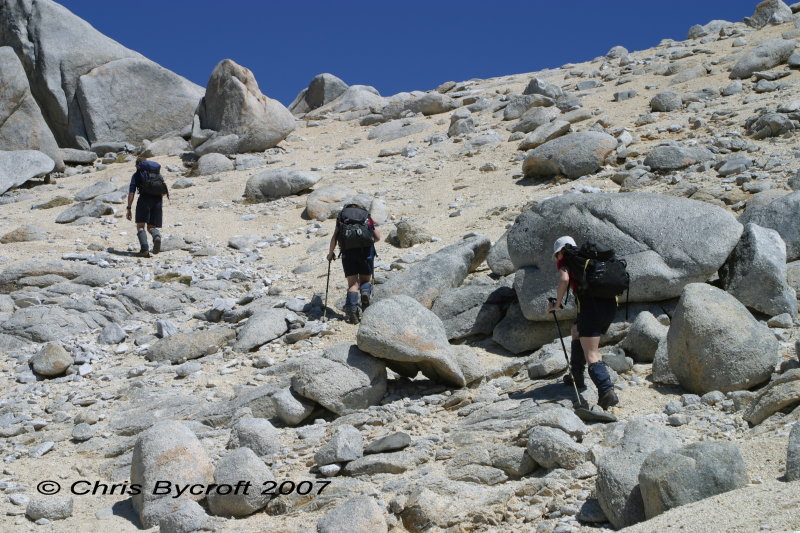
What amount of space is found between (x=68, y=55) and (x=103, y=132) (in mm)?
3086

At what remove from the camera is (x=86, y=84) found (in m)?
28.2

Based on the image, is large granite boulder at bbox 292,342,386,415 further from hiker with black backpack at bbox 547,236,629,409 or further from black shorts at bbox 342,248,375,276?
black shorts at bbox 342,248,375,276

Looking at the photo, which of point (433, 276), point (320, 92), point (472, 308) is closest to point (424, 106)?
point (320, 92)

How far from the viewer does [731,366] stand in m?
7.70

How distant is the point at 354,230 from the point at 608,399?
199 inches

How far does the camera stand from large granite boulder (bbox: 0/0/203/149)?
28.4 metres

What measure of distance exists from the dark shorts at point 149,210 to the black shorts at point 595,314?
430 inches

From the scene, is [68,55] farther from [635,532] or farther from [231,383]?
[635,532]

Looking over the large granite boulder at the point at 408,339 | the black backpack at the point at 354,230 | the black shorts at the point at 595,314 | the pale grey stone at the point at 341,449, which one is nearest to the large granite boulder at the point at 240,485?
the pale grey stone at the point at 341,449

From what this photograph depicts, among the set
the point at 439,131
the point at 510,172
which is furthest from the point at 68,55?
the point at 510,172

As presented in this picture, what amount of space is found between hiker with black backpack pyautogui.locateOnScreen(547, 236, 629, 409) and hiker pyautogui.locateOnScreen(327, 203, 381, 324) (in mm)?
4339

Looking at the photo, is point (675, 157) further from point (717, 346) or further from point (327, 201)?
point (717, 346)

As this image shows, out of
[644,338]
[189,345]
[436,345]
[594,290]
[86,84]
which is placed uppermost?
[86,84]

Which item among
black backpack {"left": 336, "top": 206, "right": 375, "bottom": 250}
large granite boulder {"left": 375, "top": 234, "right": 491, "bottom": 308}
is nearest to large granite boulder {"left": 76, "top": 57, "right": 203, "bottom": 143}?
black backpack {"left": 336, "top": 206, "right": 375, "bottom": 250}
